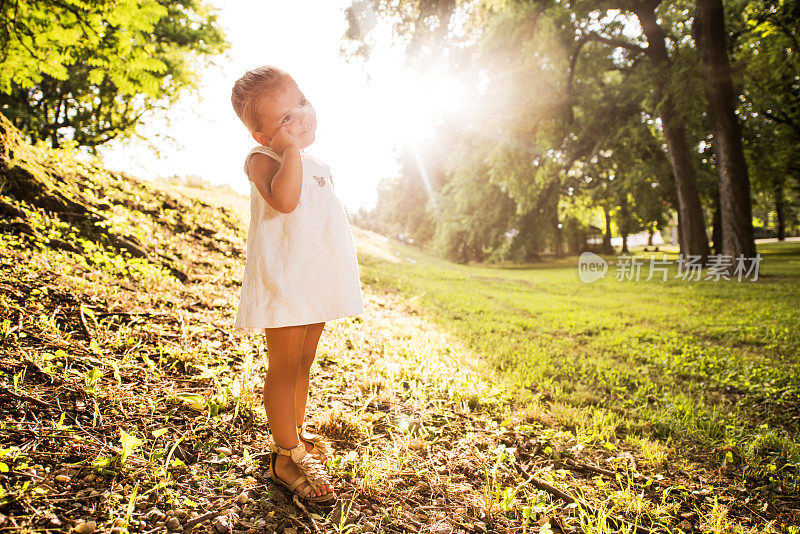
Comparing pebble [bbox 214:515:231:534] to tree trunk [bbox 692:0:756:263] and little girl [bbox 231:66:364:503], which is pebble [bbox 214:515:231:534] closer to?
little girl [bbox 231:66:364:503]

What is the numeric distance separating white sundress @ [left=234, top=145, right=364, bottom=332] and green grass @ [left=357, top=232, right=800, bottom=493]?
205 cm

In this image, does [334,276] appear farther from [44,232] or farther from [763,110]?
[763,110]

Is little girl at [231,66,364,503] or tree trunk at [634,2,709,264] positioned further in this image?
tree trunk at [634,2,709,264]

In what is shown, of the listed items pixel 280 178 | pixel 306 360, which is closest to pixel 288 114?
pixel 280 178

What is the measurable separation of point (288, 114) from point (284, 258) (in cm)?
62

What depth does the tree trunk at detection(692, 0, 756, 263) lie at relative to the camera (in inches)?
399

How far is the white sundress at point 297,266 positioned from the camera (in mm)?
1648

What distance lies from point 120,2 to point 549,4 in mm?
11759

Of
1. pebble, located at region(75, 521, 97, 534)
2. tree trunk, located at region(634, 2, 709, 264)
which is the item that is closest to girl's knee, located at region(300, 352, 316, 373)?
pebble, located at region(75, 521, 97, 534)

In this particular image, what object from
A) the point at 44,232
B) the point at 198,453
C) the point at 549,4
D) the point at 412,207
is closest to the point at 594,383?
the point at 198,453

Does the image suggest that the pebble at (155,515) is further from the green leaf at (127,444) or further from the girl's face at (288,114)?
the girl's face at (288,114)

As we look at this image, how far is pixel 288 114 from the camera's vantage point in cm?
169

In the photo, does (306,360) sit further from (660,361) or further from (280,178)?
(660,361)

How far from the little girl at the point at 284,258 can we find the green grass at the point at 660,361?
200cm
